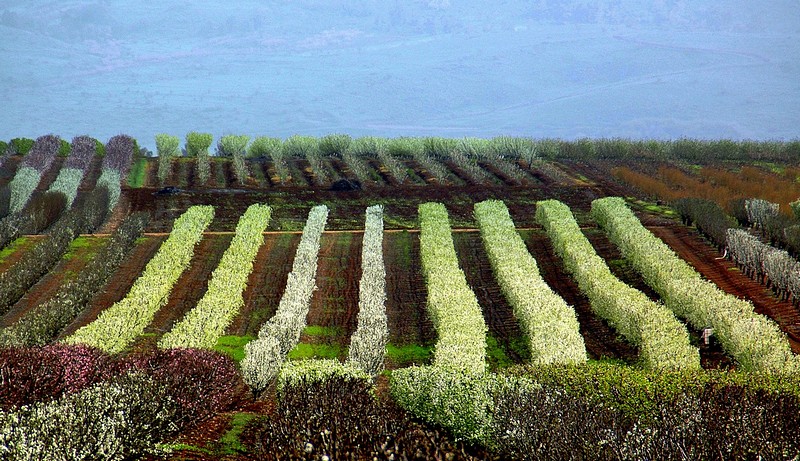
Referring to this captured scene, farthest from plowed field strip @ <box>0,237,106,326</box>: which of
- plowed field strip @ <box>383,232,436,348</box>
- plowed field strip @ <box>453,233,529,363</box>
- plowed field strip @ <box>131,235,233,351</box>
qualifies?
plowed field strip @ <box>453,233,529,363</box>

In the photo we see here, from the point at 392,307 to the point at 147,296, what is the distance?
26.8ft

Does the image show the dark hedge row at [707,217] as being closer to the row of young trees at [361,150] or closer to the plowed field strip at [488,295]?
the plowed field strip at [488,295]

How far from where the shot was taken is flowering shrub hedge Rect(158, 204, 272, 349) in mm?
26594

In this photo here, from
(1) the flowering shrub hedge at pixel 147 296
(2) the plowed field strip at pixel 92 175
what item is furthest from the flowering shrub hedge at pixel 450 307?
(2) the plowed field strip at pixel 92 175

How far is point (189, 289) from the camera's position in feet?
112

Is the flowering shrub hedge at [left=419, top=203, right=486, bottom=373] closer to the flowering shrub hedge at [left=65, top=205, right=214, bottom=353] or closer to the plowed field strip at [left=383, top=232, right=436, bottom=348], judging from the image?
the plowed field strip at [left=383, top=232, right=436, bottom=348]

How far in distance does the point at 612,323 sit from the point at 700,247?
478 inches

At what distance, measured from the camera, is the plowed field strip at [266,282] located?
3058 centimetres

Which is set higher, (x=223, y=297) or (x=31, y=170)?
(x=223, y=297)

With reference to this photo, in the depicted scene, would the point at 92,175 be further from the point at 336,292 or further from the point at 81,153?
the point at 336,292

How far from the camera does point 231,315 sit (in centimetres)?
3052

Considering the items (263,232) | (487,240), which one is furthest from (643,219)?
(263,232)

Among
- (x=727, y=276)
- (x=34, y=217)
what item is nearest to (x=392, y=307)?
(x=727, y=276)

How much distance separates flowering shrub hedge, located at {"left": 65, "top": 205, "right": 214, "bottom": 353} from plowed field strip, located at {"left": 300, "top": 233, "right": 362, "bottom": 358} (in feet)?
16.5
